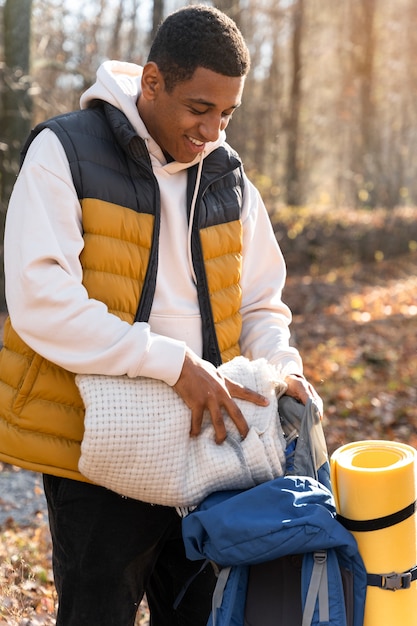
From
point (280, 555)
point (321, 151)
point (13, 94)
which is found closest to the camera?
point (280, 555)

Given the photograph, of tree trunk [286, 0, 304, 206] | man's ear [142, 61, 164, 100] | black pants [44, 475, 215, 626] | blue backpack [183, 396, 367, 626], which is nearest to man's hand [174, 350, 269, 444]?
blue backpack [183, 396, 367, 626]

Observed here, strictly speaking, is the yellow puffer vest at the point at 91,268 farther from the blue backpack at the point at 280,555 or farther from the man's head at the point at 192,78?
the blue backpack at the point at 280,555

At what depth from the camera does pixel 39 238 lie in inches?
83.0

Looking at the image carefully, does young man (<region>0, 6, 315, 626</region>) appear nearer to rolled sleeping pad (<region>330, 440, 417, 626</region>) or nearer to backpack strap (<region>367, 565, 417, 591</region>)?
rolled sleeping pad (<region>330, 440, 417, 626</region>)

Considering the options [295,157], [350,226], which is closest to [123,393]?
[350,226]

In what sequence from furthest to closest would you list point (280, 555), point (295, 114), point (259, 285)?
point (295, 114) < point (259, 285) < point (280, 555)

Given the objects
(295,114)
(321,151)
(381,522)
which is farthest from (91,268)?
(321,151)

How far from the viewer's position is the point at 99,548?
2291 mm

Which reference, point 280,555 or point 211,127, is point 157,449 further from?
point 211,127

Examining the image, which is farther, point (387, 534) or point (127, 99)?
point (127, 99)

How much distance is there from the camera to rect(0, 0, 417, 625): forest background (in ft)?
26.2

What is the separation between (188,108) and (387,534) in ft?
4.21

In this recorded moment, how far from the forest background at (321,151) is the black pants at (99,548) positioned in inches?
38.5

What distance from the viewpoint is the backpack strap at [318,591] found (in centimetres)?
200
